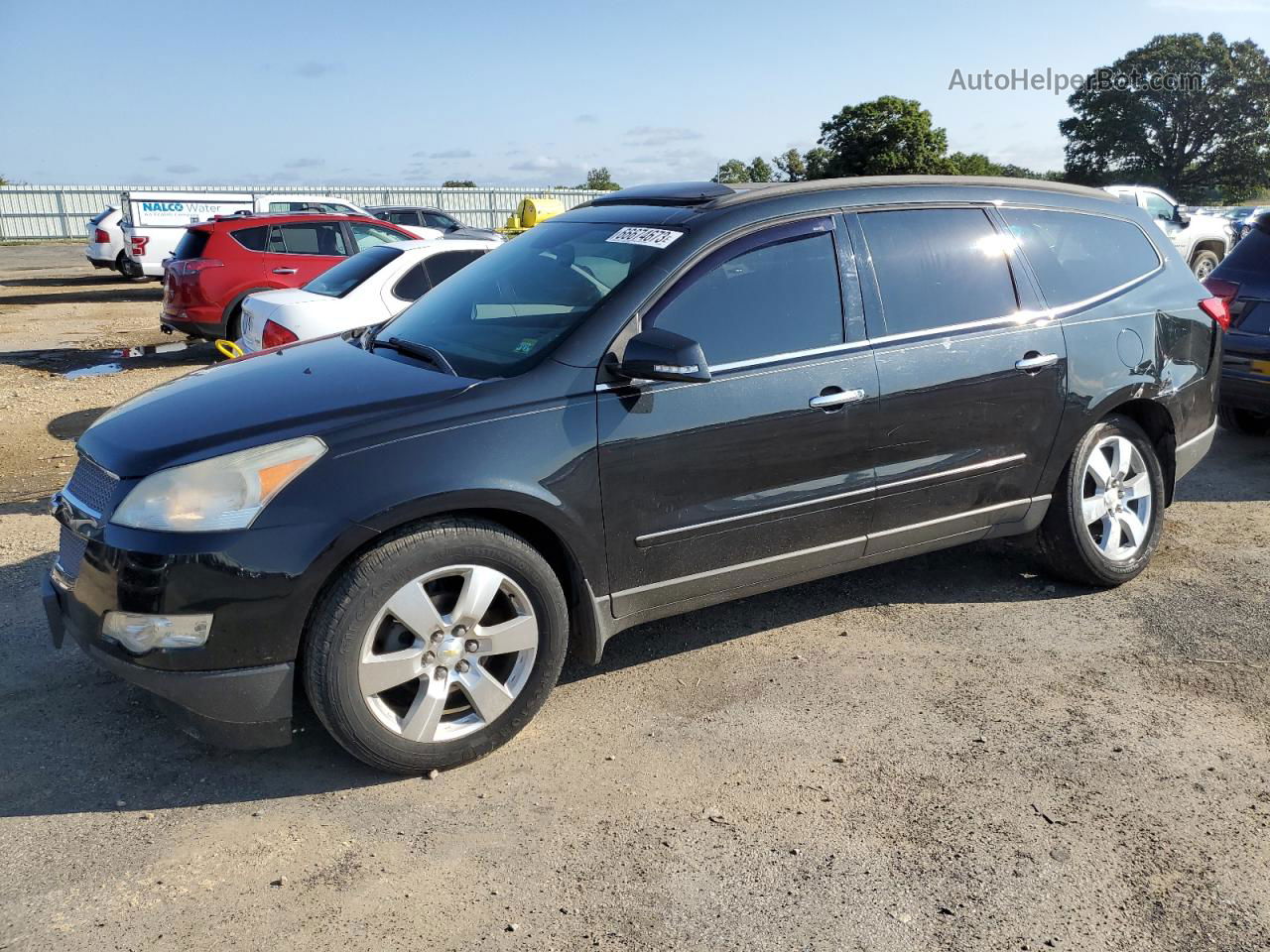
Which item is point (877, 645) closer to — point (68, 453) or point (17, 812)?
point (17, 812)

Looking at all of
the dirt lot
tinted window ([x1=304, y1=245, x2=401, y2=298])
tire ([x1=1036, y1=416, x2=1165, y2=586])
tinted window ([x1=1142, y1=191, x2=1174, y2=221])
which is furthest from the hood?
tinted window ([x1=1142, y1=191, x2=1174, y2=221])

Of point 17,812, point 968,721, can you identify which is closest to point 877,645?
point 968,721

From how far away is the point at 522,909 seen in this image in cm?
273

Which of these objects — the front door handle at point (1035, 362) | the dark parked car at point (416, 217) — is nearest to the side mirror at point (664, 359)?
the front door handle at point (1035, 362)

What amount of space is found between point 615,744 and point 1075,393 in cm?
252

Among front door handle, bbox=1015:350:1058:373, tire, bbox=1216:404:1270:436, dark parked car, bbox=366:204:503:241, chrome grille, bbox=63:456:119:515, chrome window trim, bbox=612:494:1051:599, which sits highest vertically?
dark parked car, bbox=366:204:503:241

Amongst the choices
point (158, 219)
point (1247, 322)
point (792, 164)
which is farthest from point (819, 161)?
point (1247, 322)

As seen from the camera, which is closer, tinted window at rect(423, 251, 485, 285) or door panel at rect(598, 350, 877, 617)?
door panel at rect(598, 350, 877, 617)

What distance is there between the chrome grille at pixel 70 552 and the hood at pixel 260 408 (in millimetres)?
250

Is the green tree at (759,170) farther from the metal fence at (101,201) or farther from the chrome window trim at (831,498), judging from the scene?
the chrome window trim at (831,498)

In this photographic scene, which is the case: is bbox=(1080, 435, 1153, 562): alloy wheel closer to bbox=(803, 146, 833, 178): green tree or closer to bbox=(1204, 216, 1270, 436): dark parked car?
bbox=(1204, 216, 1270, 436): dark parked car

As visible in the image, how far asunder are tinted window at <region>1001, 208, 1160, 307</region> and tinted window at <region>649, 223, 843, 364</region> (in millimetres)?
1112

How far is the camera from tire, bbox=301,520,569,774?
3.16 m

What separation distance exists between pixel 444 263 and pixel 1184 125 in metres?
62.6
